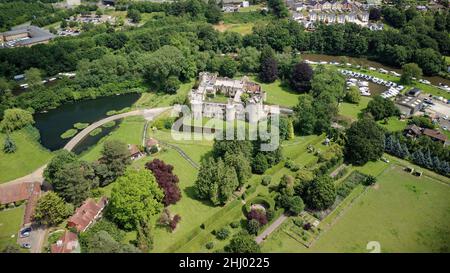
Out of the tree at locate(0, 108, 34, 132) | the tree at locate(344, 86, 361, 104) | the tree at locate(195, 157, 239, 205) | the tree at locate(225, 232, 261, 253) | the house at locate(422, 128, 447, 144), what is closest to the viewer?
the tree at locate(225, 232, 261, 253)

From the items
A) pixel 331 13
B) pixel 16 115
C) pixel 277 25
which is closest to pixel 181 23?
pixel 277 25

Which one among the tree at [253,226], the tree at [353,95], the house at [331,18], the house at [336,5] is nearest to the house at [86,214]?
the tree at [253,226]

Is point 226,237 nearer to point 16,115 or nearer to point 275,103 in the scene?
point 275,103

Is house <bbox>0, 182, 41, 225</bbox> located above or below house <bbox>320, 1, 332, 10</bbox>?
below

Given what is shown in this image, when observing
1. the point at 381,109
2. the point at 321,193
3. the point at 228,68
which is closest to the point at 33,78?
the point at 228,68

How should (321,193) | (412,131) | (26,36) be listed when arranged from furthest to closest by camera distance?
(26,36) < (412,131) < (321,193)

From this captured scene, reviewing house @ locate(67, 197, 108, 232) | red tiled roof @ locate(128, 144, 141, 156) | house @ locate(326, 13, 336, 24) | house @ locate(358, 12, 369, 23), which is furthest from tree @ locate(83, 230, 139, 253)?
house @ locate(358, 12, 369, 23)

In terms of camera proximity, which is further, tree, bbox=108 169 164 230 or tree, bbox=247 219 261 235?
tree, bbox=247 219 261 235

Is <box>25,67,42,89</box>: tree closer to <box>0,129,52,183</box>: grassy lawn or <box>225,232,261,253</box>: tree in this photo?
<box>0,129,52,183</box>: grassy lawn

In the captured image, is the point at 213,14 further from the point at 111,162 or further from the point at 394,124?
the point at 111,162
